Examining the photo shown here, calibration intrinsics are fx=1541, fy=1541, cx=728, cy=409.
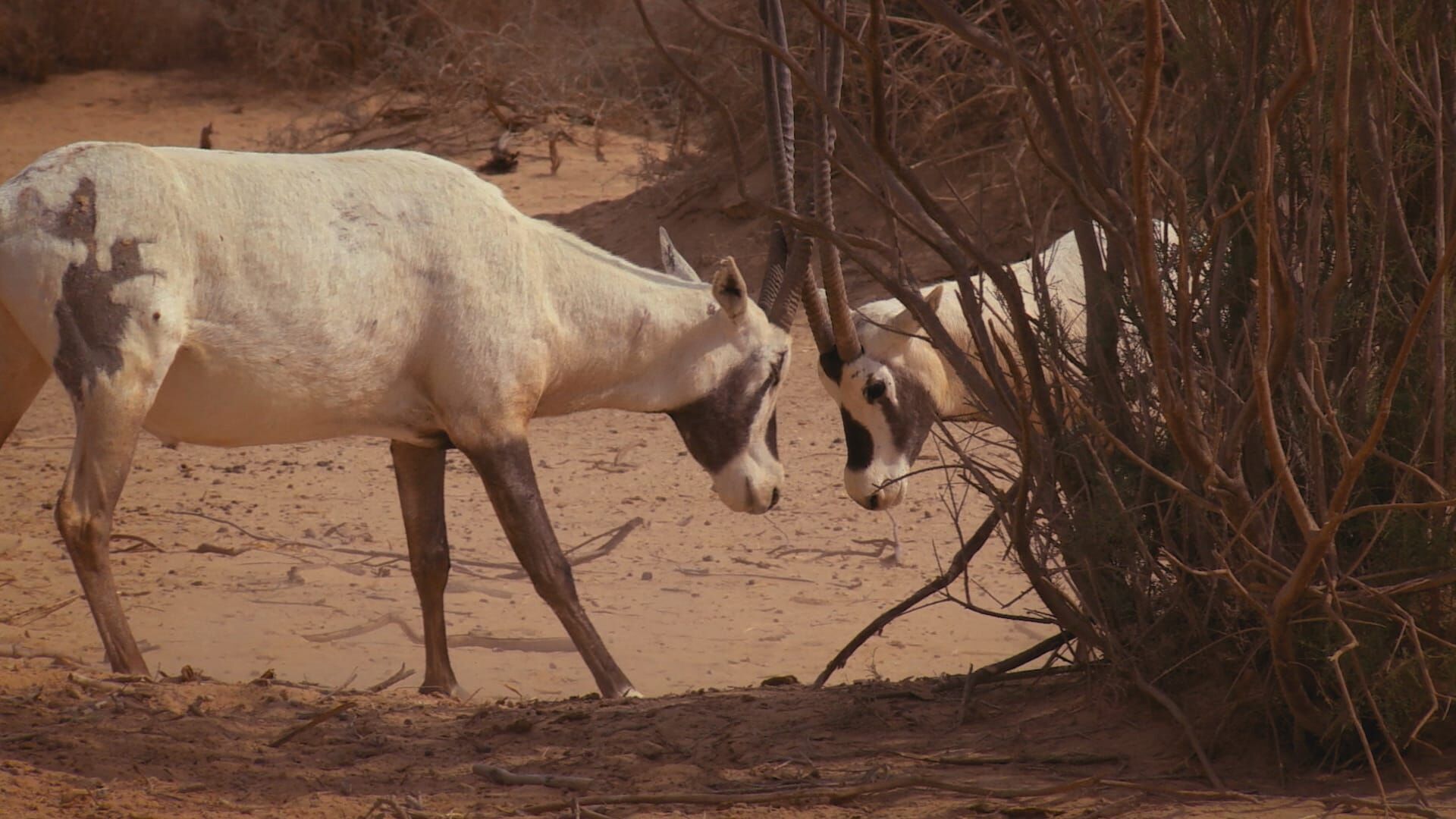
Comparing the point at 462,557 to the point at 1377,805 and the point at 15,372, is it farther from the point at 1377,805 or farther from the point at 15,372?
the point at 1377,805

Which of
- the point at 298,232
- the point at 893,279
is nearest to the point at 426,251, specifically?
the point at 298,232

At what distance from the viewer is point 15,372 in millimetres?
4289

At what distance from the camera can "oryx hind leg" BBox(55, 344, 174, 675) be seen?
12.8 feet

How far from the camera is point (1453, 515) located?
8.77 ft

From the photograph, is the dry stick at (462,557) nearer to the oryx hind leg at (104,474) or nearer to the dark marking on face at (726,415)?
the dark marking on face at (726,415)

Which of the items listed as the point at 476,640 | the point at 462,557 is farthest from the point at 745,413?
the point at 462,557

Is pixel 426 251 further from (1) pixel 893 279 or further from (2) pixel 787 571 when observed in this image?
(2) pixel 787 571

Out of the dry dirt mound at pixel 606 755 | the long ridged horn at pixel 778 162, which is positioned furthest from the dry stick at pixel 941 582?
the long ridged horn at pixel 778 162

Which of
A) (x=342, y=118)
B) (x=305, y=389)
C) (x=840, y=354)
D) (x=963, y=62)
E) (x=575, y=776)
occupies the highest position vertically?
(x=342, y=118)

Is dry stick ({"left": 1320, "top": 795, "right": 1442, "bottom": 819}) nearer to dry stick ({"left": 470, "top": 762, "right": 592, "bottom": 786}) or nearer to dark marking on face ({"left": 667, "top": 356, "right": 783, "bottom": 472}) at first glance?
dry stick ({"left": 470, "top": 762, "right": 592, "bottom": 786})

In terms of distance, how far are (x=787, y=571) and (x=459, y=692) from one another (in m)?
1.79

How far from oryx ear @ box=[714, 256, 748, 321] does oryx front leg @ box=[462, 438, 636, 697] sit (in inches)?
33.0

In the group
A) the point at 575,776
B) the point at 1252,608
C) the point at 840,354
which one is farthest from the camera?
the point at 840,354

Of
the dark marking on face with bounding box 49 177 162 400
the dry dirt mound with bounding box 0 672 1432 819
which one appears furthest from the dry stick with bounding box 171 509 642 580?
the dry dirt mound with bounding box 0 672 1432 819
